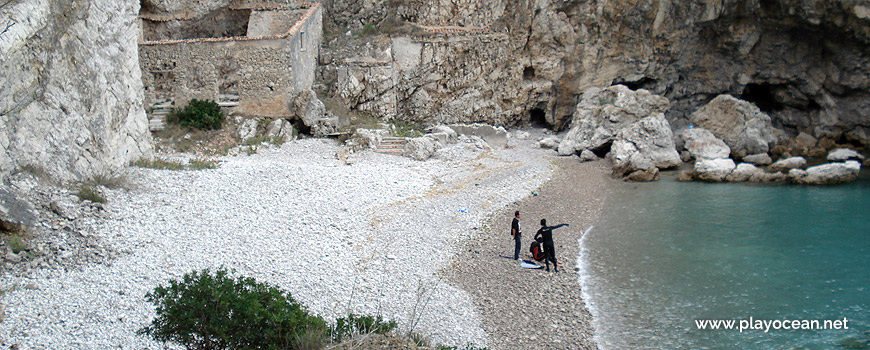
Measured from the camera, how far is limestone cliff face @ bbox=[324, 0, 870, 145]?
29.6m

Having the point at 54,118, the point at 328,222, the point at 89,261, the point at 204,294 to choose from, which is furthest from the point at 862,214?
the point at 54,118

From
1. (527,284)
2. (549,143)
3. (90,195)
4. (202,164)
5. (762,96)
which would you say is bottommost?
(527,284)

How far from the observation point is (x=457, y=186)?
20.9 m

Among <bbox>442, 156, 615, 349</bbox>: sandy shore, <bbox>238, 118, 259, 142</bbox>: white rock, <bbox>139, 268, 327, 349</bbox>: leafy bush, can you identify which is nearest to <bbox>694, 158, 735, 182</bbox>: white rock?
<bbox>442, 156, 615, 349</bbox>: sandy shore

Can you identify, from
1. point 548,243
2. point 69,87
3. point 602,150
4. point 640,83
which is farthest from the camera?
point 640,83

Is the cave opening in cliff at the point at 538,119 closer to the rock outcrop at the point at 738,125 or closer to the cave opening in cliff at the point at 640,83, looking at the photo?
the cave opening in cliff at the point at 640,83

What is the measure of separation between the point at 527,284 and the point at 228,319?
7.71 meters

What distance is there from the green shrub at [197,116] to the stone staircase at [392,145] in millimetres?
6679

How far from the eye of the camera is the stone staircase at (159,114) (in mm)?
23062

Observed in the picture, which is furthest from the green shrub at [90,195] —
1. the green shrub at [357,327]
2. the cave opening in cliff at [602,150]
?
the cave opening in cliff at [602,150]

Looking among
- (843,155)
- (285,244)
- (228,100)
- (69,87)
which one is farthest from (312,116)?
(843,155)

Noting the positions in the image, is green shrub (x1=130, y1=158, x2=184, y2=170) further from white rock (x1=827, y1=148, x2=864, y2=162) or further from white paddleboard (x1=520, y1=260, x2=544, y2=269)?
white rock (x1=827, y1=148, x2=864, y2=162)

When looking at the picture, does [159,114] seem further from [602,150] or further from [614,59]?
[614,59]

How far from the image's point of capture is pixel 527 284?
1287cm
